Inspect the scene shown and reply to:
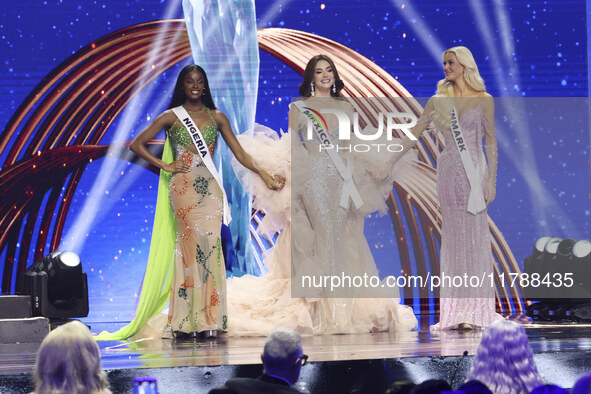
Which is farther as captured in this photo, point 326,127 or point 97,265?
point 97,265

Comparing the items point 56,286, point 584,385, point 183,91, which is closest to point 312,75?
point 183,91

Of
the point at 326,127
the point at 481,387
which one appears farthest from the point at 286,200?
the point at 481,387

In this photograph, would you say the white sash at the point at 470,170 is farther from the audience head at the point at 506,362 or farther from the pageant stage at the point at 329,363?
the audience head at the point at 506,362

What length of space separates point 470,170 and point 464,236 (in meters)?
0.41

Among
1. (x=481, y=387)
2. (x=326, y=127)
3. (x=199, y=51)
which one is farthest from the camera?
(x=199, y=51)

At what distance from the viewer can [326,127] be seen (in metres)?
6.12

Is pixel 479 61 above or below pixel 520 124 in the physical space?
above

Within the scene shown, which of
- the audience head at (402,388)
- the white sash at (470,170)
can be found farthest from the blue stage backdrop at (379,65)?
the audience head at (402,388)

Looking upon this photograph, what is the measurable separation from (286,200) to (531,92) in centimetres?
279

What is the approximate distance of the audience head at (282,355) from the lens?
119 inches

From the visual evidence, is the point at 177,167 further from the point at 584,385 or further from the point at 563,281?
the point at 584,385

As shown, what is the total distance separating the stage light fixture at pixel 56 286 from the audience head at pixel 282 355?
3.68 m

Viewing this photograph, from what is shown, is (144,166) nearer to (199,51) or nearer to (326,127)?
(199,51)

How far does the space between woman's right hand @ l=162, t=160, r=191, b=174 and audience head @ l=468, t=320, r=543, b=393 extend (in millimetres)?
3013
